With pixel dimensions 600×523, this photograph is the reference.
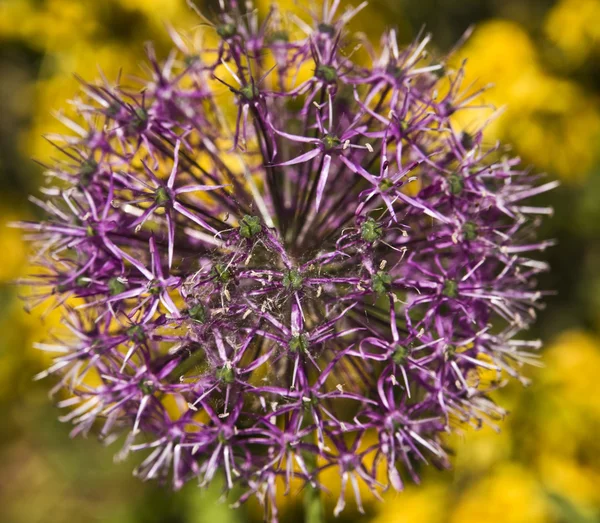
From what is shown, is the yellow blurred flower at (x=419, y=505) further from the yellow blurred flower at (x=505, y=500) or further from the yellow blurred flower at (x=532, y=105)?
the yellow blurred flower at (x=532, y=105)

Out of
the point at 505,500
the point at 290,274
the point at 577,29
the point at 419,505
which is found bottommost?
the point at 505,500

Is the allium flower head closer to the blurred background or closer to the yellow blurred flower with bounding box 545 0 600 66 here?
the blurred background

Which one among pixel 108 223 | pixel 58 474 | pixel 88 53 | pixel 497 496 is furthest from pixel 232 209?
pixel 58 474

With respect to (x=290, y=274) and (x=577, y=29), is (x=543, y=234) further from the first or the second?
(x=290, y=274)

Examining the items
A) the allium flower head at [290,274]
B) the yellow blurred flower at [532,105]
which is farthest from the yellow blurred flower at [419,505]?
the yellow blurred flower at [532,105]

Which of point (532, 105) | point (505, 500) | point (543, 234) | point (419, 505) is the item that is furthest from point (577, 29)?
point (419, 505)

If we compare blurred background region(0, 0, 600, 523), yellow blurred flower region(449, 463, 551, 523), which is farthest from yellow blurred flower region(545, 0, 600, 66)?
yellow blurred flower region(449, 463, 551, 523)
